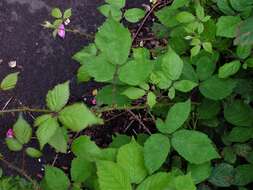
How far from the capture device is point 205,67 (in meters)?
1.40

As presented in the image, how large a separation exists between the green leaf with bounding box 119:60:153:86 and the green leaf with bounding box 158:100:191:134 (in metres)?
0.14

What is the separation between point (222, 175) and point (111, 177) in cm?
52

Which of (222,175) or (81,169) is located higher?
(81,169)

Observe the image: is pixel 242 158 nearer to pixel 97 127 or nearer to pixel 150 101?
pixel 150 101

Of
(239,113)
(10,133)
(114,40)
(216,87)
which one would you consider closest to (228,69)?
(216,87)

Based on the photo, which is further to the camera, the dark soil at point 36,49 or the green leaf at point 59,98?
the dark soil at point 36,49

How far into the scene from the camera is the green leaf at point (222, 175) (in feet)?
4.72

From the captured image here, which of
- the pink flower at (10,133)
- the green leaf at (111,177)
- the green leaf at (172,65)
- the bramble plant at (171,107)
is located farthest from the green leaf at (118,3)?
the pink flower at (10,133)

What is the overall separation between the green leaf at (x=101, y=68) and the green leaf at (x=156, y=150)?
0.23 metres

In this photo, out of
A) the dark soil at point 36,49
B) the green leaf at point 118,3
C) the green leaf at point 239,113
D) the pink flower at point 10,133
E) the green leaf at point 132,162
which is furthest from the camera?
the dark soil at point 36,49

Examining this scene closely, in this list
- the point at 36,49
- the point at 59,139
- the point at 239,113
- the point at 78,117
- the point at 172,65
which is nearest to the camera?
the point at 78,117

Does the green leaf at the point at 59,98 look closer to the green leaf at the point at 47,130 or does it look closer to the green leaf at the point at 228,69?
the green leaf at the point at 47,130

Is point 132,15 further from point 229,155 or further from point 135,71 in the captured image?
point 229,155

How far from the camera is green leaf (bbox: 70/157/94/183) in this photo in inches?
50.3
